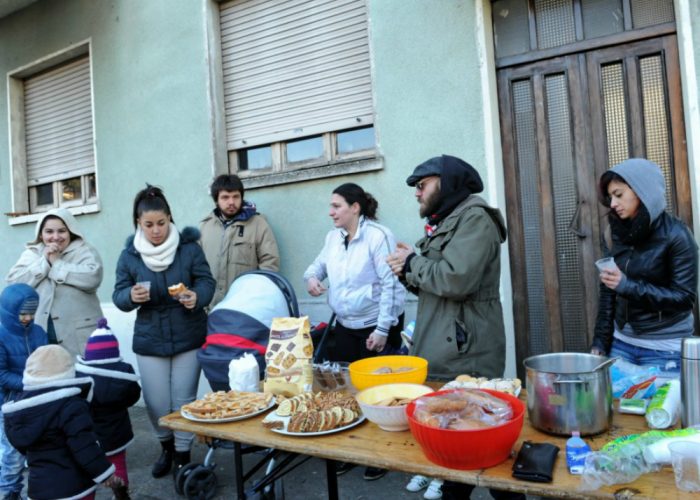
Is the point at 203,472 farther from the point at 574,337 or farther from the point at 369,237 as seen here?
the point at 574,337

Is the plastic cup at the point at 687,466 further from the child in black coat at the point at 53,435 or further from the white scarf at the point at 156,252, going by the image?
the white scarf at the point at 156,252

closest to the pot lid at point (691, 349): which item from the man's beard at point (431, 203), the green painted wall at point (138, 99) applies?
the man's beard at point (431, 203)

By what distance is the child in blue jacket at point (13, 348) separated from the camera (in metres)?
3.25

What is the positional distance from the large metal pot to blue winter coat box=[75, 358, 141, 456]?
8.08 feet

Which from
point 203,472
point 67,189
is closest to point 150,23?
point 67,189

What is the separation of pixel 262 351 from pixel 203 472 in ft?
3.13

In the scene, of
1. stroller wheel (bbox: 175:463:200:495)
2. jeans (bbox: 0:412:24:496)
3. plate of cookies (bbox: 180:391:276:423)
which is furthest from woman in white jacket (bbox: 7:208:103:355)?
plate of cookies (bbox: 180:391:276:423)

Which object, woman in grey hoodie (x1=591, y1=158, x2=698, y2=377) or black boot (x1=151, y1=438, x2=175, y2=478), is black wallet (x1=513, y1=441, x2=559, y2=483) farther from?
black boot (x1=151, y1=438, x2=175, y2=478)

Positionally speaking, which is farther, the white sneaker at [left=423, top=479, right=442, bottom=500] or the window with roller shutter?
the window with roller shutter

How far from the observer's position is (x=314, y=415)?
188cm

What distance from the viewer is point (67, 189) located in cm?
684

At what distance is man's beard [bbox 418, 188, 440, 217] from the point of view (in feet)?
8.25

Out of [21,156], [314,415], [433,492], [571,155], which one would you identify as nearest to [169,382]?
[433,492]

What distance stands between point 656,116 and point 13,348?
459 cm
